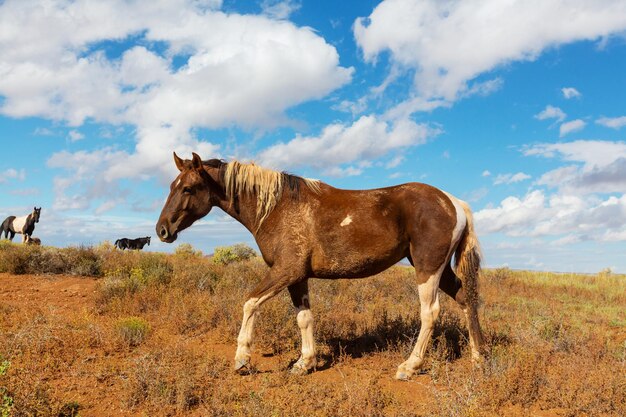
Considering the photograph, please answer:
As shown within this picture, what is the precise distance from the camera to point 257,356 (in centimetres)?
734

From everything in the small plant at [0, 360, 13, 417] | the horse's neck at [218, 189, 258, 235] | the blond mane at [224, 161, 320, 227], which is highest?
the blond mane at [224, 161, 320, 227]

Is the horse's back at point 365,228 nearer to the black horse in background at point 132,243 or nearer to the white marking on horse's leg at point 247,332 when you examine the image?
the white marking on horse's leg at point 247,332

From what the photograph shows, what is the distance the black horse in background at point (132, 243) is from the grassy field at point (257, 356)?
16095mm

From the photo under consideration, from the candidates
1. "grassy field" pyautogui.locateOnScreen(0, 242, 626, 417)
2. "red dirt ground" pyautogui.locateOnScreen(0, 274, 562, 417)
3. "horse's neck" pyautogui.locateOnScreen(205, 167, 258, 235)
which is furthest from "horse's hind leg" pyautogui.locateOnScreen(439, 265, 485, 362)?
"horse's neck" pyautogui.locateOnScreen(205, 167, 258, 235)

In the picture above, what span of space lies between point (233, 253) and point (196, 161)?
16.8m

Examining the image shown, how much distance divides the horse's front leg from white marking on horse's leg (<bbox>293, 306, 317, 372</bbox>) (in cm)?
70

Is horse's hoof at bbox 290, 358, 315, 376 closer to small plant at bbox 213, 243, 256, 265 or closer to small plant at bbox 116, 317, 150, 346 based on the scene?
small plant at bbox 116, 317, 150, 346

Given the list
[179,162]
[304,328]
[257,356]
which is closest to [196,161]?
[179,162]

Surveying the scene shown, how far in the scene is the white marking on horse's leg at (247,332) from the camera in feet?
20.5

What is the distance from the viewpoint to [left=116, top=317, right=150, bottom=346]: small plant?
746cm

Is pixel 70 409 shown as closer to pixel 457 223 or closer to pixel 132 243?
pixel 457 223

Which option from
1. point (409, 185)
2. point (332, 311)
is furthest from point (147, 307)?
point (409, 185)

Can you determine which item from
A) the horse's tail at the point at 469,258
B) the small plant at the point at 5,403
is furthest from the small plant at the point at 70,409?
the horse's tail at the point at 469,258

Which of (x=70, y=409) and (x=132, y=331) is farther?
(x=132, y=331)
